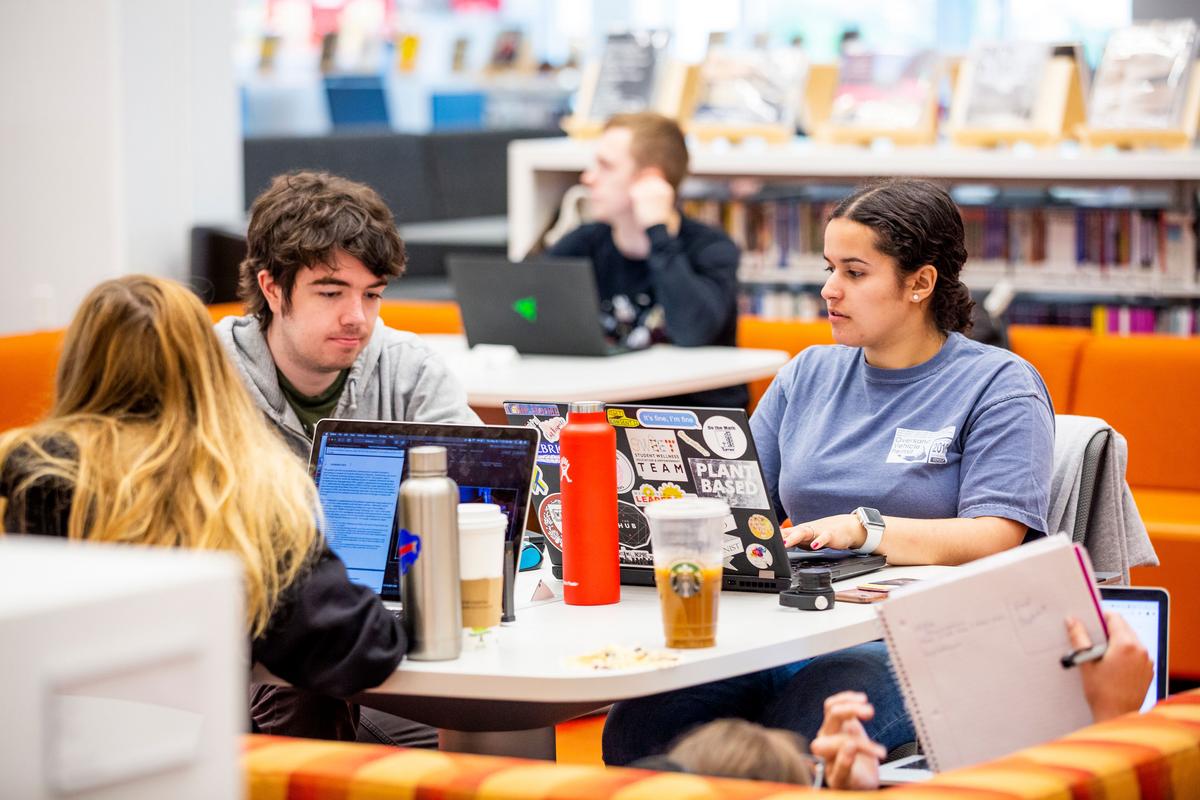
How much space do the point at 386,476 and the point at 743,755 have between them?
2.57 ft

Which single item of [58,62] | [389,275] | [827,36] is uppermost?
[827,36]

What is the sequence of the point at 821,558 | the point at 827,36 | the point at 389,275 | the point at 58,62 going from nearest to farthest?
the point at 821,558, the point at 389,275, the point at 58,62, the point at 827,36

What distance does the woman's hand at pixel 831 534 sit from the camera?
227 centimetres

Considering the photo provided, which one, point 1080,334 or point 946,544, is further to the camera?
point 1080,334

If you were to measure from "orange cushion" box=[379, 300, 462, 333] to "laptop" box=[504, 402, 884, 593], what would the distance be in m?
2.78

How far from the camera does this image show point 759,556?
2.16m

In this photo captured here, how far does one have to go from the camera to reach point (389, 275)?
2598 mm

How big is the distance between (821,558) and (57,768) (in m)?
1.43

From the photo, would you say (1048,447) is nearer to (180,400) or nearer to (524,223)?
(180,400)

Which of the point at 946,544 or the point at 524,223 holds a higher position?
the point at 524,223

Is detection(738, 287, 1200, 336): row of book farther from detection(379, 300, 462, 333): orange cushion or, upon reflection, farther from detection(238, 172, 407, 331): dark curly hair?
detection(238, 172, 407, 331): dark curly hair

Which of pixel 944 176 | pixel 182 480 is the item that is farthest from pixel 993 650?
pixel 944 176

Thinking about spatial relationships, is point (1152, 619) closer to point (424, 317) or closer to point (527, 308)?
point (527, 308)

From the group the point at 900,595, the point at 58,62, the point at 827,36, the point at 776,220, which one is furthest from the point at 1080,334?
the point at 827,36
